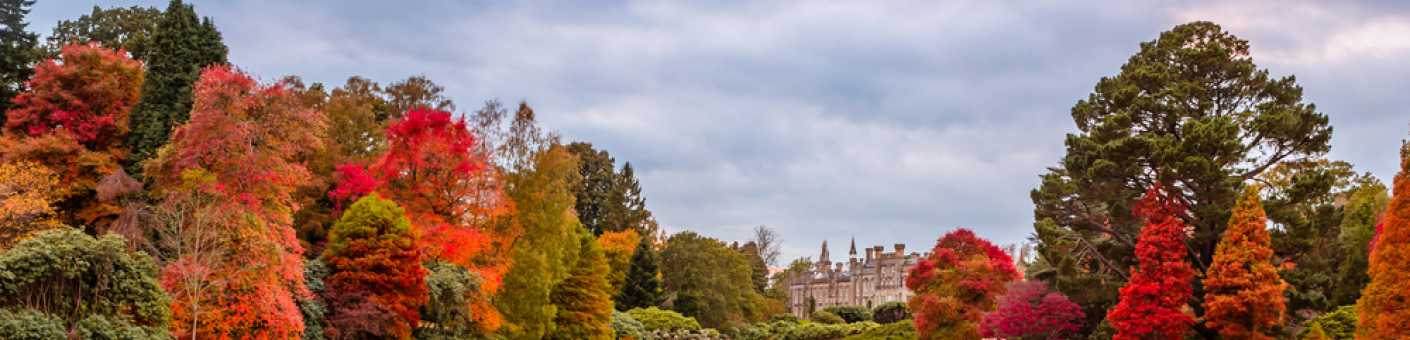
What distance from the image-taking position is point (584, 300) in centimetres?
4016

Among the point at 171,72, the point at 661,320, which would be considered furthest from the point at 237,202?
the point at 661,320

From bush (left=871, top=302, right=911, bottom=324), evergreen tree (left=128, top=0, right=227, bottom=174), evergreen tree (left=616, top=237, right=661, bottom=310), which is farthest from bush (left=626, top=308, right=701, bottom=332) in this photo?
evergreen tree (left=128, top=0, right=227, bottom=174)

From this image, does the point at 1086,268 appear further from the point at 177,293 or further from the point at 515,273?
the point at 177,293

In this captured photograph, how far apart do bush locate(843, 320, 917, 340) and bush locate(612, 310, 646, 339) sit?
11.5 meters

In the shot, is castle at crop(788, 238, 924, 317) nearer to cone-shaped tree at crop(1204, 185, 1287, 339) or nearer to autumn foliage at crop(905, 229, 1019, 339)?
autumn foliage at crop(905, 229, 1019, 339)

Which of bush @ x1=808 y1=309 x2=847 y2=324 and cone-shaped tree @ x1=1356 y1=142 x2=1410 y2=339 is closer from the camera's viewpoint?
cone-shaped tree @ x1=1356 y1=142 x2=1410 y2=339

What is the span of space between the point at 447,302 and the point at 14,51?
1633 centimetres

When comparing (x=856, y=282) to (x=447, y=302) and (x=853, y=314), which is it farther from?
(x=447, y=302)

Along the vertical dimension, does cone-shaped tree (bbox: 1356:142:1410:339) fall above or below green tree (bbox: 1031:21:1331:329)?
below

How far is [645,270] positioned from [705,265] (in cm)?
336

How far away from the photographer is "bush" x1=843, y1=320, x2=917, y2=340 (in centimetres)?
5366

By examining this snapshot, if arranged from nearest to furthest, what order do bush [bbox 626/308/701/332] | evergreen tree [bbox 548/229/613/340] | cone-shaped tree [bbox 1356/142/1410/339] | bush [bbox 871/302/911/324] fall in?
cone-shaped tree [bbox 1356/142/1410/339]
evergreen tree [bbox 548/229/613/340]
bush [bbox 626/308/701/332]
bush [bbox 871/302/911/324]

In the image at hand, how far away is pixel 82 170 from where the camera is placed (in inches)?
1206

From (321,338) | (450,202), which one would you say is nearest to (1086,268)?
(450,202)
